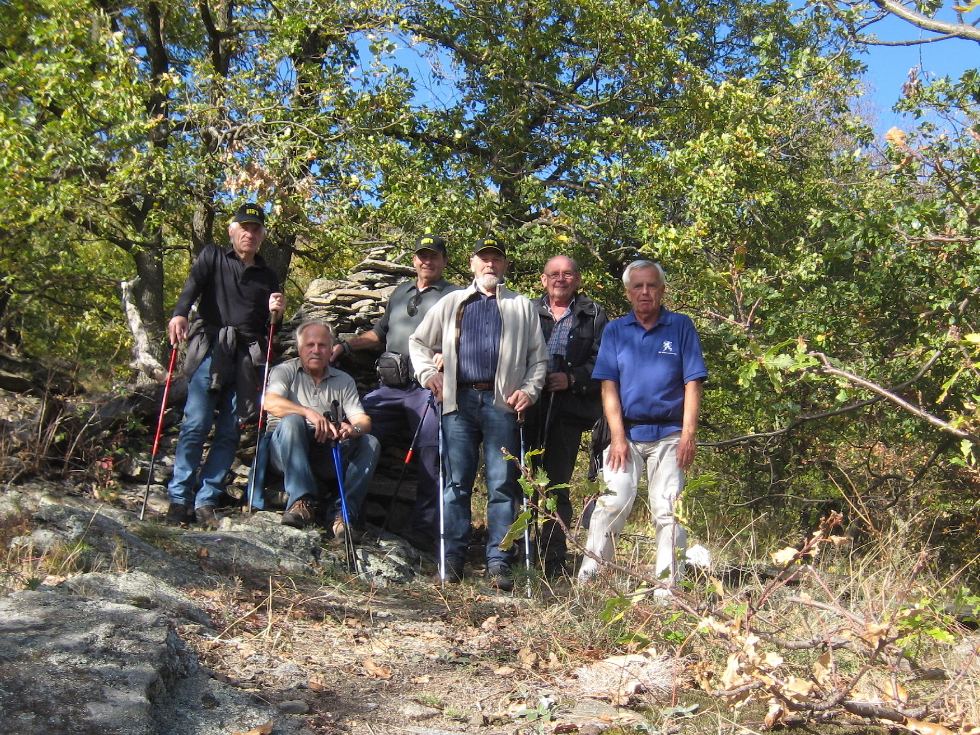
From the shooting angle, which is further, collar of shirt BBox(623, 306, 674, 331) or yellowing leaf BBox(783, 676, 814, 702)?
collar of shirt BBox(623, 306, 674, 331)

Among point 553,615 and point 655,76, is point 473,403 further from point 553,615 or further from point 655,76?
point 655,76

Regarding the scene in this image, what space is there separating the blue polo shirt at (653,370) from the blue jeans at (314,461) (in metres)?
1.87

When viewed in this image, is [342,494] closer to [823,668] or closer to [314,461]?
[314,461]

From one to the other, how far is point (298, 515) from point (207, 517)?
594 mm

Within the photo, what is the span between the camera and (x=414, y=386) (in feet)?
22.9

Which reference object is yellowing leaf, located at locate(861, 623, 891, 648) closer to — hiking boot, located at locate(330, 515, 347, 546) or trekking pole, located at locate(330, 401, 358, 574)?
trekking pole, located at locate(330, 401, 358, 574)

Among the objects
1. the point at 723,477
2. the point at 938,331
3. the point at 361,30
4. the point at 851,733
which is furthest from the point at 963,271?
the point at 361,30

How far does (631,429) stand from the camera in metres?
5.55

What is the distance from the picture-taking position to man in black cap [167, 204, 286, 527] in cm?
636

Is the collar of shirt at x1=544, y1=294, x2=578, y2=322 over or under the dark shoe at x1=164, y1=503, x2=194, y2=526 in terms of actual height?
over

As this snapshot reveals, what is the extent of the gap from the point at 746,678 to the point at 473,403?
312 centimetres

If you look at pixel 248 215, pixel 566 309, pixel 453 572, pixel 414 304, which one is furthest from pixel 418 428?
pixel 248 215

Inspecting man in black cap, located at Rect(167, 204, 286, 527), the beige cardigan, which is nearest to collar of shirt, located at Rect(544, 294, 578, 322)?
the beige cardigan

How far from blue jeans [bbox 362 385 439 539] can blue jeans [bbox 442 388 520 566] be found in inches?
15.9
